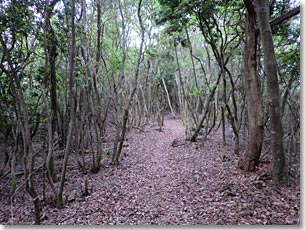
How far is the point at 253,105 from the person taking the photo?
3303mm

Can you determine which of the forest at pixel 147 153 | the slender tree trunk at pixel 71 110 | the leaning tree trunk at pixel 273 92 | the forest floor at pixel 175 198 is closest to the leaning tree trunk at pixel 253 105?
the forest at pixel 147 153

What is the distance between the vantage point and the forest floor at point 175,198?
238cm

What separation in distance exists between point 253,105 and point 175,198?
1.72 metres

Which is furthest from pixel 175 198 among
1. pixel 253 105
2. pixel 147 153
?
pixel 147 153

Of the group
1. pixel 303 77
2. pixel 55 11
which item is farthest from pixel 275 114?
pixel 55 11

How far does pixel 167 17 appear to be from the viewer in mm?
4227

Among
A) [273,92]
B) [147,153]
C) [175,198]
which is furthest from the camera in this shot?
[147,153]

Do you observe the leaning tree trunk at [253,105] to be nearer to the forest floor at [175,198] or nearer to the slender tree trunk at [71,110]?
the forest floor at [175,198]

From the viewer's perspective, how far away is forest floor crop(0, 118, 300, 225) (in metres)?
2.38

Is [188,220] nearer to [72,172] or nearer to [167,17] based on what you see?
[72,172]

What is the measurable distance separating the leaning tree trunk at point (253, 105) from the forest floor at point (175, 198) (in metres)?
0.18

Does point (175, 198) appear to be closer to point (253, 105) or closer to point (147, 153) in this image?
point (253, 105)

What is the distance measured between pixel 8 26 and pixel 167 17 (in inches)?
102

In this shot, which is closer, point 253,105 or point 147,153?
point 253,105
